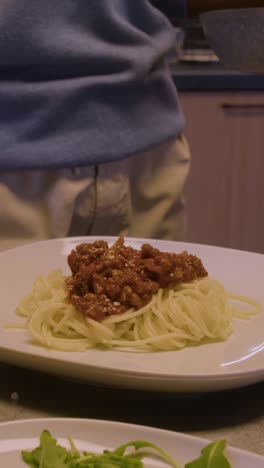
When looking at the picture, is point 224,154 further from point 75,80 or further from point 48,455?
point 48,455

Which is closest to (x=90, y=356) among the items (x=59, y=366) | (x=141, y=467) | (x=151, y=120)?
(x=59, y=366)

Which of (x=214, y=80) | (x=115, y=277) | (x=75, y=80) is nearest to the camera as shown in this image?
(x=115, y=277)

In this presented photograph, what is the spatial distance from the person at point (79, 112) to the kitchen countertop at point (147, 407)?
0.56m

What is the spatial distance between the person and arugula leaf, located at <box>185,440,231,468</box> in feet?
2.65

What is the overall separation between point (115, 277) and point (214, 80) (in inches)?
72.3

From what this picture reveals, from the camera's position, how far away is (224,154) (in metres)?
2.78

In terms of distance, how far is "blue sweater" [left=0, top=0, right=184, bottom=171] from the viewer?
1.29m

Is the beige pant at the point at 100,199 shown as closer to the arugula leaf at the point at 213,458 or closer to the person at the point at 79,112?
the person at the point at 79,112

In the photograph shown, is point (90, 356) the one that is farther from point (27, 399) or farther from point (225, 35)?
point (225, 35)

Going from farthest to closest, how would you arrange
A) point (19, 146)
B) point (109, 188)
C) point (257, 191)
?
point (257, 191), point (109, 188), point (19, 146)

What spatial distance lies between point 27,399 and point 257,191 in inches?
84.7

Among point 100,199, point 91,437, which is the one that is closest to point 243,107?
point 100,199

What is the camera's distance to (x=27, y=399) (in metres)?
0.81

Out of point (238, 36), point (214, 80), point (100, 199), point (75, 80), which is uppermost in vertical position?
point (238, 36)
